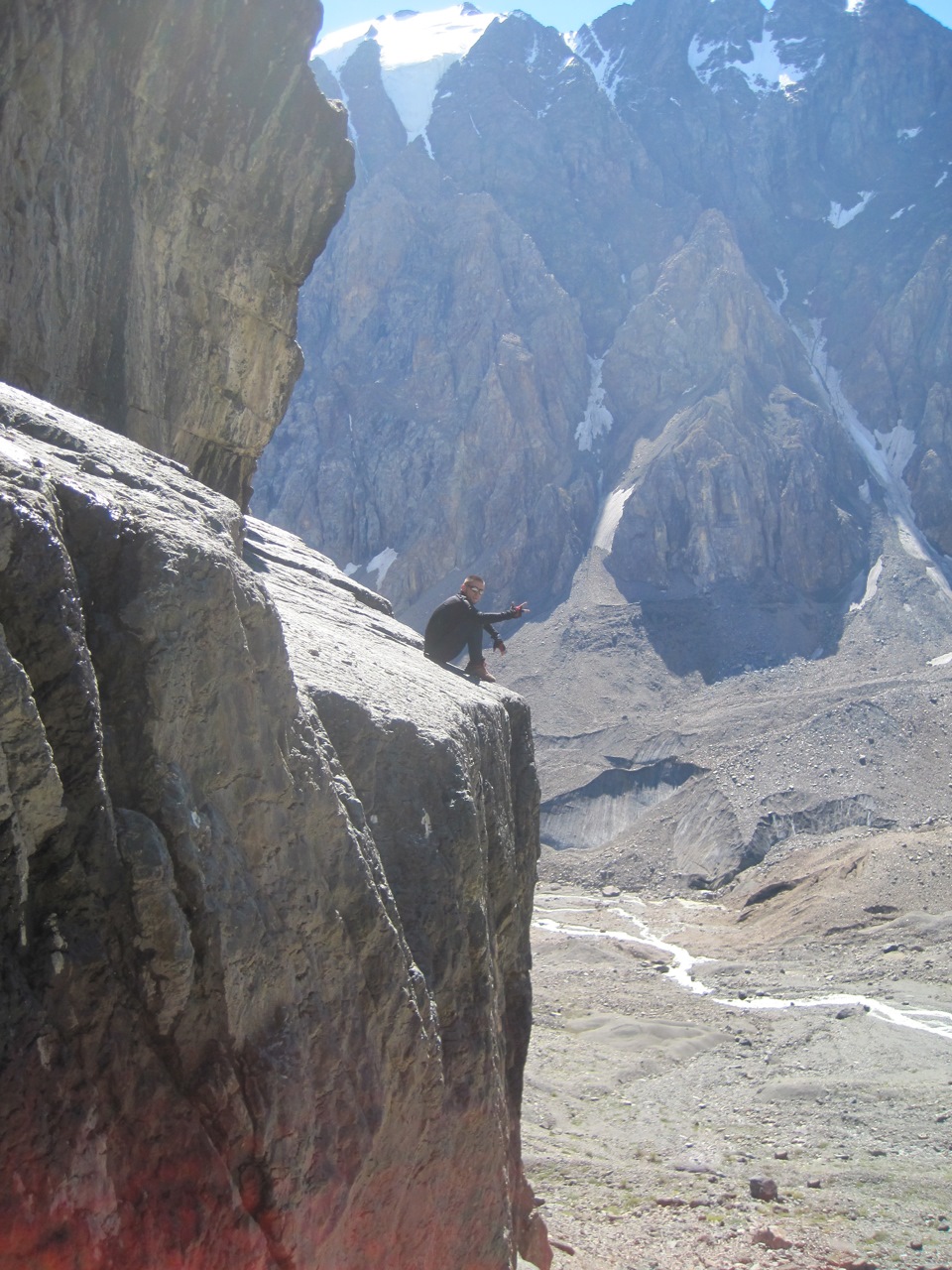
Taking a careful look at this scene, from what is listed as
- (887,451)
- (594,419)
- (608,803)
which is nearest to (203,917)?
(608,803)

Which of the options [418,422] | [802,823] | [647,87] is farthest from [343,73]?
[802,823]

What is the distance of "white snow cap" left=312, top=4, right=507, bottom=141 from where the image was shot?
129 m

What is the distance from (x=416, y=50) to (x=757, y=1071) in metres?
141

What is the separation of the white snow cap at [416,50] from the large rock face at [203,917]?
132 meters

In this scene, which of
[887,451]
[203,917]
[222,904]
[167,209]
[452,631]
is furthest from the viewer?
[887,451]

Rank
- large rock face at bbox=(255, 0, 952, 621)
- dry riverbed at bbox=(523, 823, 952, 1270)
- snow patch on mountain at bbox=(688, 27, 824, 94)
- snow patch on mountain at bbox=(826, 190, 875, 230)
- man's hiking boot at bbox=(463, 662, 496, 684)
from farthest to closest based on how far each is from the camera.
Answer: snow patch on mountain at bbox=(688, 27, 824, 94), snow patch on mountain at bbox=(826, 190, 875, 230), large rock face at bbox=(255, 0, 952, 621), dry riverbed at bbox=(523, 823, 952, 1270), man's hiking boot at bbox=(463, 662, 496, 684)

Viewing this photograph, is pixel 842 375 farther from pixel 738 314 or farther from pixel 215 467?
pixel 215 467

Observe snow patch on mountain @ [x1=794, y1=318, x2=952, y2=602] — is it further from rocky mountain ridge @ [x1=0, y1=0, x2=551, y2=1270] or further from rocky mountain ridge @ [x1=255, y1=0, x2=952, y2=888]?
rocky mountain ridge @ [x1=0, y1=0, x2=551, y2=1270]

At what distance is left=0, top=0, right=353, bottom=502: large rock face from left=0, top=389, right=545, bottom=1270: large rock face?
35.9 feet

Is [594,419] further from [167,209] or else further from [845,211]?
[167,209]

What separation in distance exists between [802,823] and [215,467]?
41329mm

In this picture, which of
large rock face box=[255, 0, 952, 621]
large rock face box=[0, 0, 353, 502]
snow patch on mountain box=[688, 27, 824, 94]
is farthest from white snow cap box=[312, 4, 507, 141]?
large rock face box=[0, 0, 353, 502]

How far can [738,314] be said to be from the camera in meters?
101

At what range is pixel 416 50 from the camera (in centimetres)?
13875
